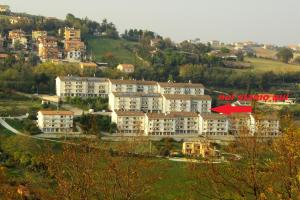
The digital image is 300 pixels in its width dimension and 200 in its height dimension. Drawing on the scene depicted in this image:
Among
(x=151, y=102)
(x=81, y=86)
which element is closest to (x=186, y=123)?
(x=151, y=102)

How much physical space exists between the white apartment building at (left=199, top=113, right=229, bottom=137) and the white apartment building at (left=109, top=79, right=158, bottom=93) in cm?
508

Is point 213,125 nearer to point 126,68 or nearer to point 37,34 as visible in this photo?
point 126,68

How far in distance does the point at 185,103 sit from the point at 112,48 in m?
13.5

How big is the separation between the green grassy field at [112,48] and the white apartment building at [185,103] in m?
9.84

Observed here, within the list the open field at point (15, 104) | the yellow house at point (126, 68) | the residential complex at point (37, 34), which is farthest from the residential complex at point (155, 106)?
the residential complex at point (37, 34)

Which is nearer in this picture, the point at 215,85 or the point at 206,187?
the point at 206,187

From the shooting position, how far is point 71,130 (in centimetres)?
1966

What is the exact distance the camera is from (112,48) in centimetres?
3656

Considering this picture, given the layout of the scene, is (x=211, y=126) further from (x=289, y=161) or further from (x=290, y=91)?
(x=289, y=161)

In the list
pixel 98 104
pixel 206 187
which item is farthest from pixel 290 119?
pixel 98 104

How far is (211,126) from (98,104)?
552cm

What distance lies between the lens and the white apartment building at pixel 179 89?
2611 cm

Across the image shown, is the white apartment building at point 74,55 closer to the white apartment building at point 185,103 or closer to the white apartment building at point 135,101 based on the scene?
the white apartment building at point 135,101

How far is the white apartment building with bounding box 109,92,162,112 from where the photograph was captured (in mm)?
23406
